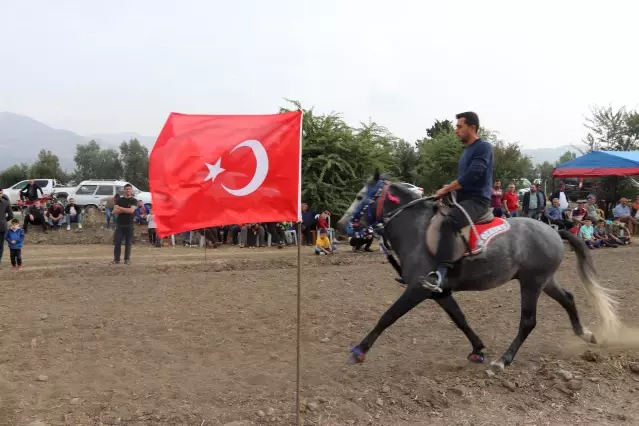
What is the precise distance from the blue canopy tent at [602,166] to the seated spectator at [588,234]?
22.8 feet

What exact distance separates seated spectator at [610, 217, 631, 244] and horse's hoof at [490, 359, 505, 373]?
15.1m

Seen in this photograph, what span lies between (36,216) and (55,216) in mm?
744

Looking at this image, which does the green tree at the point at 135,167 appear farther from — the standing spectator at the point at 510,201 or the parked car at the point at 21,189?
the standing spectator at the point at 510,201

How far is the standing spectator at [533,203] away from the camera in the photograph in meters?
18.0

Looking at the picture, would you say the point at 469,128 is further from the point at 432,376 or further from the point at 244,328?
the point at 244,328

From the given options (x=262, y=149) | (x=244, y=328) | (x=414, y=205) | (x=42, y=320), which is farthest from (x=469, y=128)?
(x=42, y=320)

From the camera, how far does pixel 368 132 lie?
26078 mm

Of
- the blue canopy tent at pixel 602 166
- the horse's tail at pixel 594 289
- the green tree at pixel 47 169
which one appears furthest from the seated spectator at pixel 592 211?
the green tree at pixel 47 169

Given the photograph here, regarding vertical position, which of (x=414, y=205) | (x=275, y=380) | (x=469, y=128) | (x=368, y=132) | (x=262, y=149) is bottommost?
(x=275, y=380)

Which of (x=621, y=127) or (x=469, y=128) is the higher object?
(x=621, y=127)

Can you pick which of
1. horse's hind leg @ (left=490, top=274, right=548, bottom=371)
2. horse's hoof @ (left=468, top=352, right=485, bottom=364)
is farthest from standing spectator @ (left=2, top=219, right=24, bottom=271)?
horse's hind leg @ (left=490, top=274, right=548, bottom=371)

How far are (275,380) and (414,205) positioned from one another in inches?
96.8

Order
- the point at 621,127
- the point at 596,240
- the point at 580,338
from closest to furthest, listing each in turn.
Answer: the point at 580,338 < the point at 596,240 < the point at 621,127

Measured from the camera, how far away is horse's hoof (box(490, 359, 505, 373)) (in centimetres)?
577
